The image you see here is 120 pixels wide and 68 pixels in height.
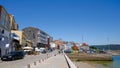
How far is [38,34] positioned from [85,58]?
218 feet

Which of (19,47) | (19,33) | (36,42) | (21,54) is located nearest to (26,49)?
(19,47)

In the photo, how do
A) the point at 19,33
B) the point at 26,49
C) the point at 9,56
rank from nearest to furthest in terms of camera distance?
the point at 9,56 < the point at 26,49 < the point at 19,33

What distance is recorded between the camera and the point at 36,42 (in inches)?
5502

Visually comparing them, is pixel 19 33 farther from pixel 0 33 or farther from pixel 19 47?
pixel 0 33

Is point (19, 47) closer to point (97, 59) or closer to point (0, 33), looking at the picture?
point (97, 59)

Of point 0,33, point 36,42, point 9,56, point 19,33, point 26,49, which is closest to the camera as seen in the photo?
point 9,56

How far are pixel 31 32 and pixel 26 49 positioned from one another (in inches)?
2497

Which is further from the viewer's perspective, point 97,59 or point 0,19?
point 97,59

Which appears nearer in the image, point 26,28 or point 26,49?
point 26,49

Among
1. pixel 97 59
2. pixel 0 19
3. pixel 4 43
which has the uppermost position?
pixel 0 19

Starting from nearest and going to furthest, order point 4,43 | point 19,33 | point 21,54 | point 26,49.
A: point 21,54
point 4,43
point 26,49
point 19,33

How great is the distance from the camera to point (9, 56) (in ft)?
134

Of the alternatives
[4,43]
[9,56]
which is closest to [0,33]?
[4,43]

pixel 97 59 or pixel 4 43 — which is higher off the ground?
pixel 4 43
